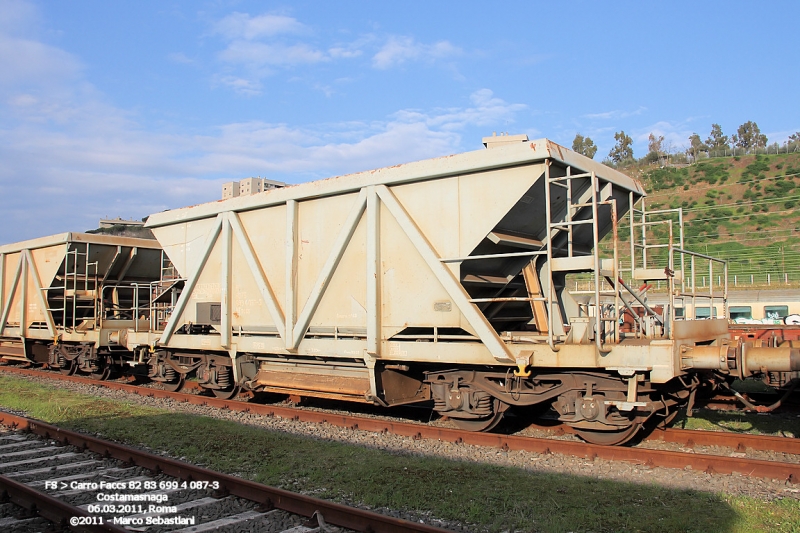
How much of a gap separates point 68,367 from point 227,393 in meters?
7.38

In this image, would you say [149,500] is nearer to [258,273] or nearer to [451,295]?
[451,295]

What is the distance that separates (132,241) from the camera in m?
15.7

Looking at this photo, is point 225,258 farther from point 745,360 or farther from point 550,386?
point 745,360

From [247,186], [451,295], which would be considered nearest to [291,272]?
[247,186]

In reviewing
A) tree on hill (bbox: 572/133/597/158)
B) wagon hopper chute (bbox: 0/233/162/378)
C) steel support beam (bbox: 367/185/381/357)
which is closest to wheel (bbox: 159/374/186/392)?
wagon hopper chute (bbox: 0/233/162/378)

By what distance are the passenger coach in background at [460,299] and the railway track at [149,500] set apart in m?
3.13

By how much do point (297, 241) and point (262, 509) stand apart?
5.17 meters

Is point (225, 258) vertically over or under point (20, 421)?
over

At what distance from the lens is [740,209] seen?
2110 inches

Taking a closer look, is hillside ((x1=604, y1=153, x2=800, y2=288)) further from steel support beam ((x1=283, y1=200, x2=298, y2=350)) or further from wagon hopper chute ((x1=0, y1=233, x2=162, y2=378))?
steel support beam ((x1=283, y1=200, x2=298, y2=350))

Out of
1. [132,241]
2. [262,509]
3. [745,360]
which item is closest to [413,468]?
[262,509]

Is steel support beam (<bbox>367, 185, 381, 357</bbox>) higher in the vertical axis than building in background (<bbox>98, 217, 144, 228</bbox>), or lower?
lower

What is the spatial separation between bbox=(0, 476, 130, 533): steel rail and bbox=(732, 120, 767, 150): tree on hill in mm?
103442

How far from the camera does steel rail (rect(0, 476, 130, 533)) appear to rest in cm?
481
